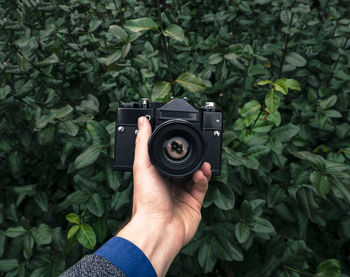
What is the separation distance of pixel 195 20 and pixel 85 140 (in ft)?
3.49

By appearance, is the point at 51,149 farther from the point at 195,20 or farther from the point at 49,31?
the point at 195,20

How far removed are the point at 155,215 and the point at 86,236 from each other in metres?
0.29

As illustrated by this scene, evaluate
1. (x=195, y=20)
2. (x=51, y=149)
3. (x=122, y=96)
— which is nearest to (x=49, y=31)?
(x=122, y=96)

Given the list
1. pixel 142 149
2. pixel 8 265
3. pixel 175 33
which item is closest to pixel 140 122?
pixel 142 149

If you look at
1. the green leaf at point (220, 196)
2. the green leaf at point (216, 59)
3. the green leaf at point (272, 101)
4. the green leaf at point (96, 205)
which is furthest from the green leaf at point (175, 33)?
the green leaf at point (96, 205)

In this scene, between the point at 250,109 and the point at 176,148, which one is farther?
the point at 250,109

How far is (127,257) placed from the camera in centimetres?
55

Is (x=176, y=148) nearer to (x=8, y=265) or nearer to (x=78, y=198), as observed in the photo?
(x=78, y=198)

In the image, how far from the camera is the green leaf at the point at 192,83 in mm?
812

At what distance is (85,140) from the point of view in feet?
3.04

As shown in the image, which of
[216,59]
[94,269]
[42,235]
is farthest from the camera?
[216,59]

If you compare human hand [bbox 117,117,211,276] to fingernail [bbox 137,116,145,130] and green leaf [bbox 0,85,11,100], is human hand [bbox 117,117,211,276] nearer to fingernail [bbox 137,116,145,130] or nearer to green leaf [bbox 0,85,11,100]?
fingernail [bbox 137,116,145,130]

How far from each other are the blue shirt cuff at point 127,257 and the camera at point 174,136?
8.4 inches

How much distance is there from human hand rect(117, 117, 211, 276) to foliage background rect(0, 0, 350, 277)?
104mm
